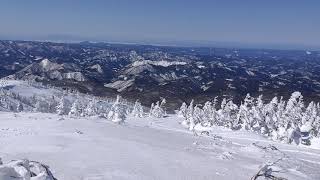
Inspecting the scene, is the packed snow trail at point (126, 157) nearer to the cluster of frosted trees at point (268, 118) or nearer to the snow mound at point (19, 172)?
the snow mound at point (19, 172)

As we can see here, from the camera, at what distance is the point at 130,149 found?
32.9 m

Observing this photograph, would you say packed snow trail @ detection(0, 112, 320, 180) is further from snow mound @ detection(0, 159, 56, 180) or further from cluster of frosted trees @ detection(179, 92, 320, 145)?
cluster of frosted trees @ detection(179, 92, 320, 145)

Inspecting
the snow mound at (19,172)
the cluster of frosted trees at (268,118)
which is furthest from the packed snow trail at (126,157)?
the cluster of frosted trees at (268,118)

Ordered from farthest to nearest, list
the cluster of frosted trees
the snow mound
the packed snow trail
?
the cluster of frosted trees < the packed snow trail < the snow mound

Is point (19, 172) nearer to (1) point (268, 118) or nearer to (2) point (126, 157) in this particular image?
(2) point (126, 157)

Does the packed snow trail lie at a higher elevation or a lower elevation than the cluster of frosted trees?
higher

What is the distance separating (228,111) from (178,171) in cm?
7745

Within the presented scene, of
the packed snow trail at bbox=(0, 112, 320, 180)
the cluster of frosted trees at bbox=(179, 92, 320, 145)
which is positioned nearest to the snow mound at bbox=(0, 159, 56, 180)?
the packed snow trail at bbox=(0, 112, 320, 180)

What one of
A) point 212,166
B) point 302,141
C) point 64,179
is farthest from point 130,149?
point 302,141

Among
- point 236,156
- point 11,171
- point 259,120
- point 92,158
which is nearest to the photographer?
point 11,171

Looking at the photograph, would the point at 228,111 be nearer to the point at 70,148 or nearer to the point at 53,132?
the point at 53,132

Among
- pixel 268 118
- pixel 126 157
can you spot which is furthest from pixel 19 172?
pixel 268 118

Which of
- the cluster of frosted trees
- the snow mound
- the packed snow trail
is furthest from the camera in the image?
the cluster of frosted trees

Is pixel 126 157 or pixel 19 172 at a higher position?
pixel 19 172
